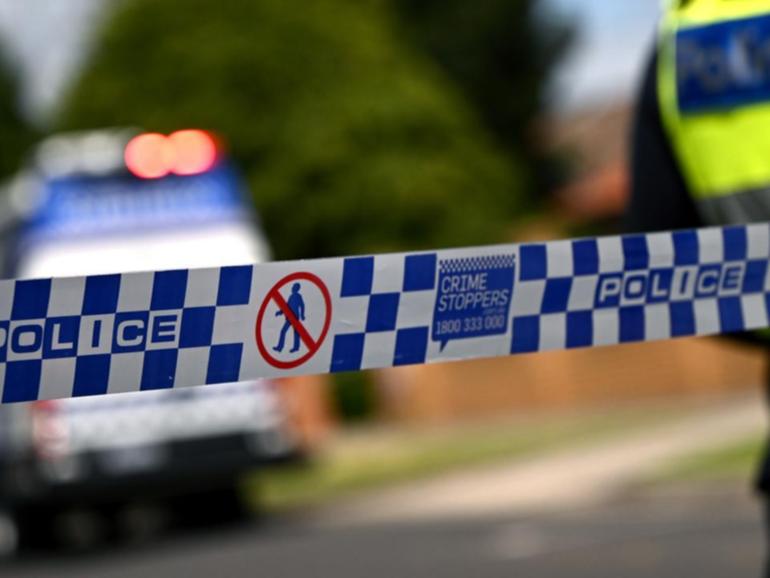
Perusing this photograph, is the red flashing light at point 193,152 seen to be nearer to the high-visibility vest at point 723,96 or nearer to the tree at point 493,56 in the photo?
the high-visibility vest at point 723,96

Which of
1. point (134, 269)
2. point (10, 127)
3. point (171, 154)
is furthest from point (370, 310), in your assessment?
point (10, 127)

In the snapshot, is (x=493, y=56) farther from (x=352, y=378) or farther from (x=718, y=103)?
(x=718, y=103)

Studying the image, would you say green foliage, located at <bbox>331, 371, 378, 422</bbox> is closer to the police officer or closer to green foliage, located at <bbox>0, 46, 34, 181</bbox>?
the police officer

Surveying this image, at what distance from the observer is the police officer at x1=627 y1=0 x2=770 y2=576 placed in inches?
107

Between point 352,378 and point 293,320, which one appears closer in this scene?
point 293,320

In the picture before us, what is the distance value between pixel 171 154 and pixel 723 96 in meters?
11.4

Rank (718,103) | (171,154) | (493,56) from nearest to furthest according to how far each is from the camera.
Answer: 1. (718,103)
2. (171,154)
3. (493,56)

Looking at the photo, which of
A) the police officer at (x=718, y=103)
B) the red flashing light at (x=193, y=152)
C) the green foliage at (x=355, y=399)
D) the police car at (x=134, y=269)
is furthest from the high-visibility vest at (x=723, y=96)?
the green foliage at (x=355, y=399)

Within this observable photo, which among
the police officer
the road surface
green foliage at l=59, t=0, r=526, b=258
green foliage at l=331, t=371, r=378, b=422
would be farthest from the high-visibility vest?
green foliage at l=59, t=0, r=526, b=258

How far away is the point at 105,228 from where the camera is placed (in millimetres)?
13586

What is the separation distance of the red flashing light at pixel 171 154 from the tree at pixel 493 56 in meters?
35.5

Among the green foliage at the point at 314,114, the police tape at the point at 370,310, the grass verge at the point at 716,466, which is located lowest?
the green foliage at the point at 314,114

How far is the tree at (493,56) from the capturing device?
4934 centimetres

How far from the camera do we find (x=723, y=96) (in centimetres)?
272
